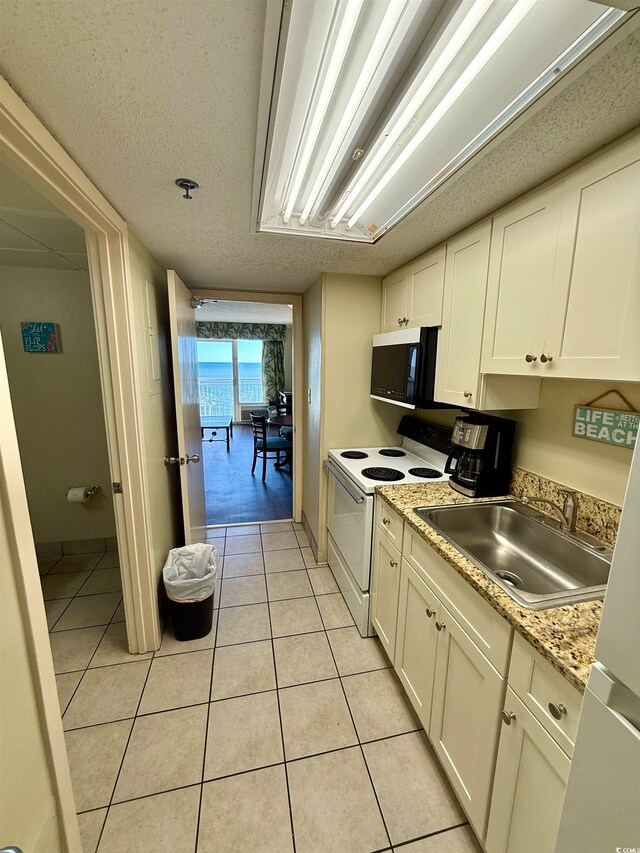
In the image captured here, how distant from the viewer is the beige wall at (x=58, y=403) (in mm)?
2391

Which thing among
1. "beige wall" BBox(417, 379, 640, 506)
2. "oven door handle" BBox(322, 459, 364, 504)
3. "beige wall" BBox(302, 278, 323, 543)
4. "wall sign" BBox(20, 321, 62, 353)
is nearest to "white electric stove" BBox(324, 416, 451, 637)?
"oven door handle" BBox(322, 459, 364, 504)

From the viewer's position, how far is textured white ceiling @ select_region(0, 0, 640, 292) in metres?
0.66

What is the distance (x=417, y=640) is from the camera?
4.72 ft

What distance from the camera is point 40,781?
77cm

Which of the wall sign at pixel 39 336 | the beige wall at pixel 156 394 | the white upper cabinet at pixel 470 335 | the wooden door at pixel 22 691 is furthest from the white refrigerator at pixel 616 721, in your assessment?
the wall sign at pixel 39 336

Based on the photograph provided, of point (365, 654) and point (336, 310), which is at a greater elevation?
point (336, 310)

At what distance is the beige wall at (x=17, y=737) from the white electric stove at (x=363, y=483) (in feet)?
4.56

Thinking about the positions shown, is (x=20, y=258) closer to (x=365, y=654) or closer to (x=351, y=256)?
(x=351, y=256)

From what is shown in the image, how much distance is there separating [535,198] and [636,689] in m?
1.42

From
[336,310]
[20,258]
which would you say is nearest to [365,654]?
[336,310]

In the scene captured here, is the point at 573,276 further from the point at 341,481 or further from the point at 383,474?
the point at 341,481

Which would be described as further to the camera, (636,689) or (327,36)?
(327,36)

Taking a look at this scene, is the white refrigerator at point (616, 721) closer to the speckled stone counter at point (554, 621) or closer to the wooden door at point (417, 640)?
the speckled stone counter at point (554, 621)

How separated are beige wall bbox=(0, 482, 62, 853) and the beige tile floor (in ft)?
2.02
